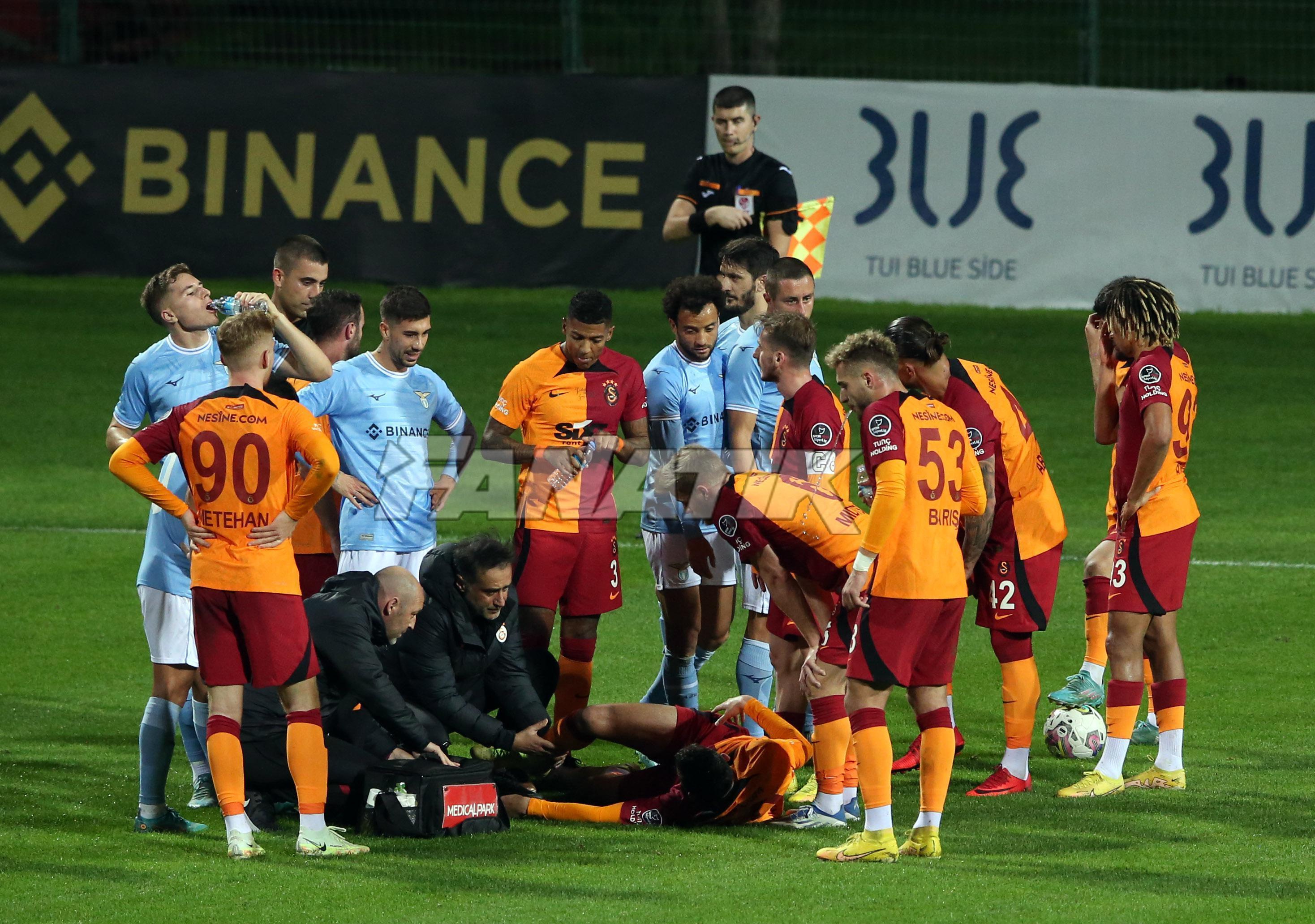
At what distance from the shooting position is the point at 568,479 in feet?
28.2

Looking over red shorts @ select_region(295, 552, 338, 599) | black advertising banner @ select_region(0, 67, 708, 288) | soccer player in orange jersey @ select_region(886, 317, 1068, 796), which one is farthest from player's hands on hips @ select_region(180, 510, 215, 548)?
black advertising banner @ select_region(0, 67, 708, 288)

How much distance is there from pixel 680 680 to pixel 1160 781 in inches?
97.0

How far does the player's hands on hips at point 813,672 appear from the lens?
7160mm

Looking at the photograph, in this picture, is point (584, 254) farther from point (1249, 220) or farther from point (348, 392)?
point (348, 392)

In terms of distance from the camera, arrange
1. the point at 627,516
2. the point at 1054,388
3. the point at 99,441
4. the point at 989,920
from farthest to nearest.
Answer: the point at 1054,388 < the point at 99,441 < the point at 627,516 < the point at 989,920

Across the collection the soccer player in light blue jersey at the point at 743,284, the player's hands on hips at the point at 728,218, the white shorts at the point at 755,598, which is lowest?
the white shorts at the point at 755,598

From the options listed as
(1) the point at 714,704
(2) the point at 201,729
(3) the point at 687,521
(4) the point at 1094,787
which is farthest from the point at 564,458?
(4) the point at 1094,787

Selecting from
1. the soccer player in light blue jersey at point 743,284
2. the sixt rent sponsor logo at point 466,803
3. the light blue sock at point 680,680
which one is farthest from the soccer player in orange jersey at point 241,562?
the soccer player in light blue jersey at point 743,284

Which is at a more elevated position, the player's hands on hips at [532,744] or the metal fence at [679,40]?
the metal fence at [679,40]

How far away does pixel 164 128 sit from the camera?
63.0 ft

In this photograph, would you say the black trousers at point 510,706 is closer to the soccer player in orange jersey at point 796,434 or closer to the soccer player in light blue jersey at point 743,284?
the soccer player in orange jersey at point 796,434

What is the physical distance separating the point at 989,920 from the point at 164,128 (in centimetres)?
1578

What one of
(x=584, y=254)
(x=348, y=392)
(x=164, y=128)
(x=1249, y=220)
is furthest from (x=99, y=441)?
(x=1249, y=220)

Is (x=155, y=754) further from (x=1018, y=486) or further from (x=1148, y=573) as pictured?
(x=1148, y=573)
